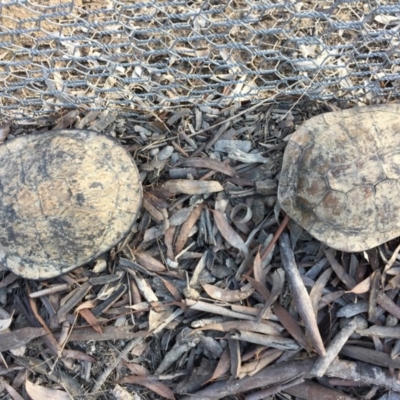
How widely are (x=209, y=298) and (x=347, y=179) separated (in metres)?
0.82

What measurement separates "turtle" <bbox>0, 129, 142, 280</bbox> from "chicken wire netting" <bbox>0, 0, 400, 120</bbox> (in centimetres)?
29

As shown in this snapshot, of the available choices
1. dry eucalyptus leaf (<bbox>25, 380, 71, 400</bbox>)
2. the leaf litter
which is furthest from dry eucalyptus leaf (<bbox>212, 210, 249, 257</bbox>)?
dry eucalyptus leaf (<bbox>25, 380, 71, 400</bbox>)

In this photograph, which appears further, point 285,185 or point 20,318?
point 20,318

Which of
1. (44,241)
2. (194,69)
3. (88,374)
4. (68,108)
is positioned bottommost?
(88,374)

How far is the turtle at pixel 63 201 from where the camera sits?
83.7 inches

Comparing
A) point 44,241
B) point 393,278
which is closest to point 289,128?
point 393,278

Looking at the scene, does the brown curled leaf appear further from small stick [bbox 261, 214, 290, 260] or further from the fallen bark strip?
the fallen bark strip

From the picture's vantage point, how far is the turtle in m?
2.13

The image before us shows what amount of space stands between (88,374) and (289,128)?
150 cm

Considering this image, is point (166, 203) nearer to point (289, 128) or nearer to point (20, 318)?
point (289, 128)

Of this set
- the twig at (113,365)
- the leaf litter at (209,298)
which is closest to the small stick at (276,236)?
the leaf litter at (209,298)

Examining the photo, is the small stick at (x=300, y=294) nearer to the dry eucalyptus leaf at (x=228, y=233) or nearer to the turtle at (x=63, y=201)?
the dry eucalyptus leaf at (x=228, y=233)

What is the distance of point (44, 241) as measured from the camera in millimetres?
2176

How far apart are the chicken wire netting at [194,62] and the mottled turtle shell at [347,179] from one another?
24 centimetres
